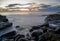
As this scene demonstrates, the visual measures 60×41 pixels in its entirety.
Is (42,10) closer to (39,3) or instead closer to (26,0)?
(39,3)

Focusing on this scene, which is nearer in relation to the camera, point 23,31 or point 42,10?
point 23,31

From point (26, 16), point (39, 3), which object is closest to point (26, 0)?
point (39, 3)

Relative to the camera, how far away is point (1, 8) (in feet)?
15.7

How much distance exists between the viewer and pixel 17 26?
339 cm

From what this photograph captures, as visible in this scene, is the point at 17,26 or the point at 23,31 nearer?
the point at 23,31

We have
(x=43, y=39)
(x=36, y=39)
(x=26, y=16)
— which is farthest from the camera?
(x=26, y=16)

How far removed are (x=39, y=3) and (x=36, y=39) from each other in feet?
8.90

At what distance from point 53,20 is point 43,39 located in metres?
1.13

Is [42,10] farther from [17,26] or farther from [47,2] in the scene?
[17,26]

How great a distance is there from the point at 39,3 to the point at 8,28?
2079mm

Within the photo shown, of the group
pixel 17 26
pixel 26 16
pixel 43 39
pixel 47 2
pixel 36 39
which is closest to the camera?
pixel 43 39

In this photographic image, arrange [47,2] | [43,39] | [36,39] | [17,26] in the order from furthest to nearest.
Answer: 1. [47,2]
2. [17,26]
3. [36,39]
4. [43,39]

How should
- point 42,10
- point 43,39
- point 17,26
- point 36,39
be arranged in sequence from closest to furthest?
point 43,39 < point 36,39 < point 17,26 < point 42,10

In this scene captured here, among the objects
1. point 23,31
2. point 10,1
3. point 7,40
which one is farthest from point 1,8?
point 7,40
